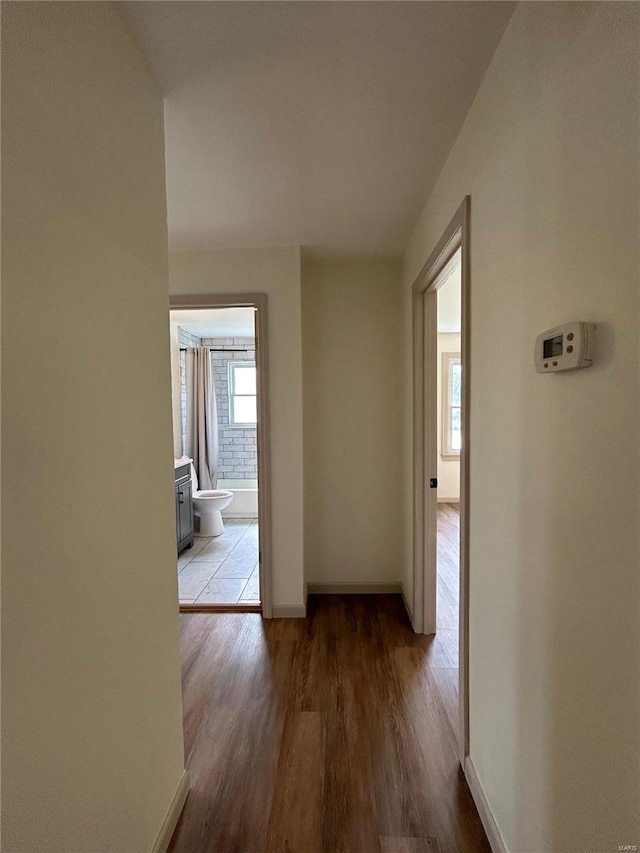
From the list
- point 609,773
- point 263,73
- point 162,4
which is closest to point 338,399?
point 263,73

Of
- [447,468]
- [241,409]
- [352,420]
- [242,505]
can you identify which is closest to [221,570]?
[352,420]

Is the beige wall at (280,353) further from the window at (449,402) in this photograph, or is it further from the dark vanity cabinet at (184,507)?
the window at (449,402)

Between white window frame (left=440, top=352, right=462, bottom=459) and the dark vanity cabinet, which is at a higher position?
white window frame (left=440, top=352, right=462, bottom=459)

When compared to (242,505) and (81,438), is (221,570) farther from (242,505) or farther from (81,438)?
(81,438)

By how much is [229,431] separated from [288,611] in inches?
145

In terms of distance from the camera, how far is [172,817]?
1.43 metres

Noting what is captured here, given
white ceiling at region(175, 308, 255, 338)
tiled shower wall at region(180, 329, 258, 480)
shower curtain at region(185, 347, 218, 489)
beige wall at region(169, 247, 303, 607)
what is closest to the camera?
beige wall at region(169, 247, 303, 607)

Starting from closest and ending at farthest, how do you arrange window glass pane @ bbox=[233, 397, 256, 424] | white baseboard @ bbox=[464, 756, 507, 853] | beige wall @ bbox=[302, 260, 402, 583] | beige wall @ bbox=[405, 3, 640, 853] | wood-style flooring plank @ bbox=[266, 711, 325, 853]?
beige wall @ bbox=[405, 3, 640, 853], white baseboard @ bbox=[464, 756, 507, 853], wood-style flooring plank @ bbox=[266, 711, 325, 853], beige wall @ bbox=[302, 260, 402, 583], window glass pane @ bbox=[233, 397, 256, 424]

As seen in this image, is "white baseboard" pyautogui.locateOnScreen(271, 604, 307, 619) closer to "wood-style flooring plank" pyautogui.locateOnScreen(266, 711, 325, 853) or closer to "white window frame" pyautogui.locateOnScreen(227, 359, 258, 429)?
"wood-style flooring plank" pyautogui.locateOnScreen(266, 711, 325, 853)

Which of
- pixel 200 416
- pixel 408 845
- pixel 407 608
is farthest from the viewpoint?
pixel 200 416

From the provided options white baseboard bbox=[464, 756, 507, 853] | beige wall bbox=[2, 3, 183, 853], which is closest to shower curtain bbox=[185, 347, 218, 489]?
beige wall bbox=[2, 3, 183, 853]

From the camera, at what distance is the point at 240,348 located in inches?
239

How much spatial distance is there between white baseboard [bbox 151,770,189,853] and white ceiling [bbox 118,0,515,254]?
2399mm

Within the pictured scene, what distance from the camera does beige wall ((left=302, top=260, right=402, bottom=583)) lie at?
3.23 metres
